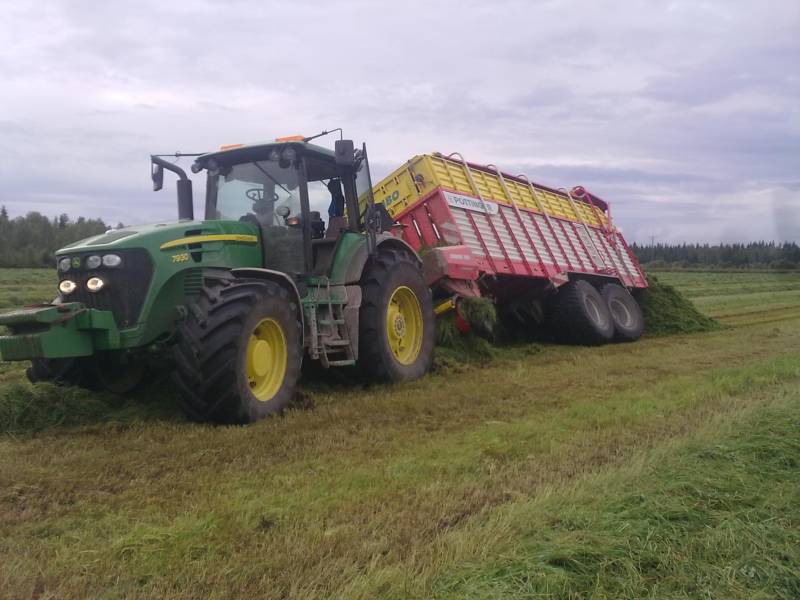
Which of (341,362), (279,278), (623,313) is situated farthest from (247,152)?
(623,313)

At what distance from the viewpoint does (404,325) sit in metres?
8.05

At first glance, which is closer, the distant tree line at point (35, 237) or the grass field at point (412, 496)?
the grass field at point (412, 496)

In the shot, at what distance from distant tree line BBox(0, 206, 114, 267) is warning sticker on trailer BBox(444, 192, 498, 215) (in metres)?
22.7

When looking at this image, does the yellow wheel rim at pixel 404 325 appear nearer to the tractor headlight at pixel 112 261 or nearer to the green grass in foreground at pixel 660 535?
the tractor headlight at pixel 112 261

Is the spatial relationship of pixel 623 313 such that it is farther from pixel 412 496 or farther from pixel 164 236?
pixel 412 496

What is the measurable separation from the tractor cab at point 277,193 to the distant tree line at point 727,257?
1849 inches

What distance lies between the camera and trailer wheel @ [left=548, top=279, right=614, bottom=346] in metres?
11.4

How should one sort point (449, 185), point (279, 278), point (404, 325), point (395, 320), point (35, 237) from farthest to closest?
point (35, 237) → point (449, 185) → point (404, 325) → point (395, 320) → point (279, 278)

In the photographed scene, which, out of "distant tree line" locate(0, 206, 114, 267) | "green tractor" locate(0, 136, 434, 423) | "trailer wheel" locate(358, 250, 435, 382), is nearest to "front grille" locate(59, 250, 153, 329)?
"green tractor" locate(0, 136, 434, 423)

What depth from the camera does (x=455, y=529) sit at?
11.2 ft

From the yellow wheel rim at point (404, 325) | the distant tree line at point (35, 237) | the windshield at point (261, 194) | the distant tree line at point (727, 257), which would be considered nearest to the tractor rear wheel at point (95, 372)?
the windshield at point (261, 194)

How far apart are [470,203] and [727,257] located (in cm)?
5293

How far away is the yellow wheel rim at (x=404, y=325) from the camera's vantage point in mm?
7867

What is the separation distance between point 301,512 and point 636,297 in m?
11.8
